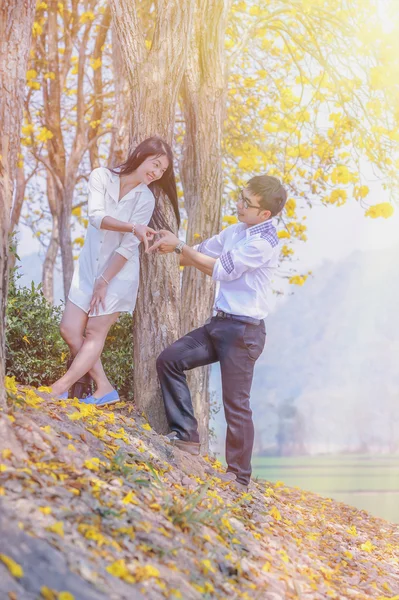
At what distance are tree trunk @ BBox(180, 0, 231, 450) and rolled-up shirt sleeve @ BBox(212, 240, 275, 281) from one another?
161cm

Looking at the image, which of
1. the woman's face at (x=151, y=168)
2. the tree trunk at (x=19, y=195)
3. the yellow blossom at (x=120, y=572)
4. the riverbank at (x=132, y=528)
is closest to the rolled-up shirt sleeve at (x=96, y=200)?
the woman's face at (x=151, y=168)

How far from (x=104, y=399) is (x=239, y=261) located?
154 centimetres

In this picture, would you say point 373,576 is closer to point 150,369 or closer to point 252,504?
point 252,504

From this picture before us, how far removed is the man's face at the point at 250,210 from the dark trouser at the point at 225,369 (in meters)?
0.74

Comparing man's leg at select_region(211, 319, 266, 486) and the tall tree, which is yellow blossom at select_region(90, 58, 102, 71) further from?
man's leg at select_region(211, 319, 266, 486)

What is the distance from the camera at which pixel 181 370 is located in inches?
196

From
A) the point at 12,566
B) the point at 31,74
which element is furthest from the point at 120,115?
the point at 12,566

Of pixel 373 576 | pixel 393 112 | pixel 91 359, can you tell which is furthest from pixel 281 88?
pixel 373 576

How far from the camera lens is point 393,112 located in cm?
795

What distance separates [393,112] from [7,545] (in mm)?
6676

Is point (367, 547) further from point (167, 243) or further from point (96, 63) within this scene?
point (96, 63)

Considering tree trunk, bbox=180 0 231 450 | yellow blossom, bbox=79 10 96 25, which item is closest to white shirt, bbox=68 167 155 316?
tree trunk, bbox=180 0 231 450

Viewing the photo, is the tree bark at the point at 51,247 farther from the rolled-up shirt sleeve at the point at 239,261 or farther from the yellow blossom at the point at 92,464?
the yellow blossom at the point at 92,464

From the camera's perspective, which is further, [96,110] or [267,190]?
[96,110]
